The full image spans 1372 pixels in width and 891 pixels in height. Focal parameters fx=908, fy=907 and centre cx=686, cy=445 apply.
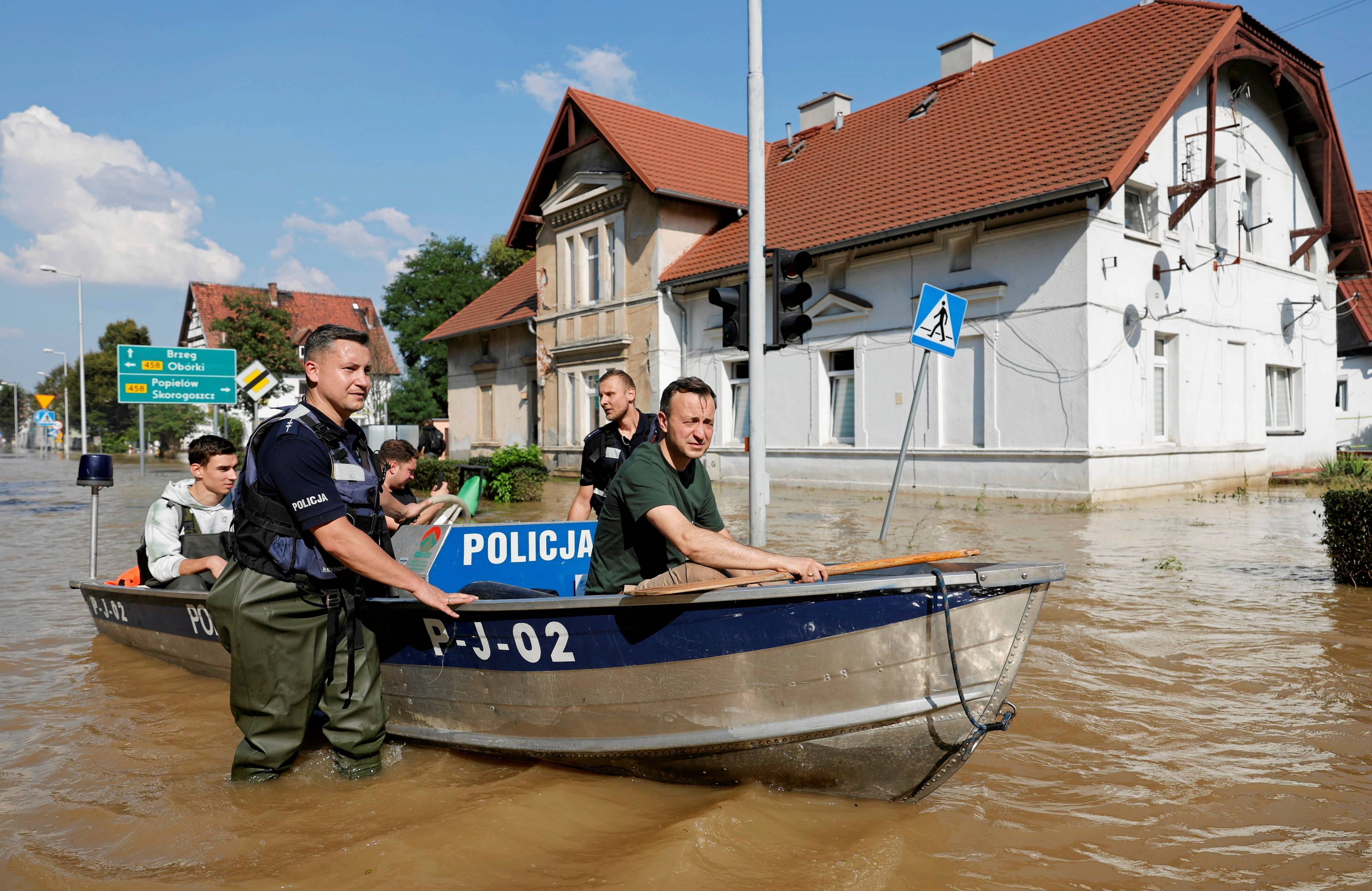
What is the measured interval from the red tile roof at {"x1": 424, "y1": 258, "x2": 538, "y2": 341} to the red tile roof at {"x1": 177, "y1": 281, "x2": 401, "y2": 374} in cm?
1999

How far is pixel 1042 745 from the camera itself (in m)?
4.45

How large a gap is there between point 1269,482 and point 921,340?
12640mm

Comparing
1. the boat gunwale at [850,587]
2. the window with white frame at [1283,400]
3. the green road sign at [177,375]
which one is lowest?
the boat gunwale at [850,587]

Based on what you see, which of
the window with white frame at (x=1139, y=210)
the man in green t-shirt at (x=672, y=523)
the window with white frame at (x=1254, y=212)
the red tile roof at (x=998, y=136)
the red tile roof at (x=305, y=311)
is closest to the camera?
the man in green t-shirt at (x=672, y=523)

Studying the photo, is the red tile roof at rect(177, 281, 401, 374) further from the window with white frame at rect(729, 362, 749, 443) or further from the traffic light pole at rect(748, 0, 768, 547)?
the traffic light pole at rect(748, 0, 768, 547)

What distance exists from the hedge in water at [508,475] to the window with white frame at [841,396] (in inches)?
244

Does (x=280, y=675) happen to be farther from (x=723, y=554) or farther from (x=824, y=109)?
(x=824, y=109)

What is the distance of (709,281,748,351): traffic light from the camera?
8898mm

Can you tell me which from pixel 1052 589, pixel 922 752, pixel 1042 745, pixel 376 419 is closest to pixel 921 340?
pixel 1052 589

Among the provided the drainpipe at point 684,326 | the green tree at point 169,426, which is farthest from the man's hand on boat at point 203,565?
the green tree at point 169,426

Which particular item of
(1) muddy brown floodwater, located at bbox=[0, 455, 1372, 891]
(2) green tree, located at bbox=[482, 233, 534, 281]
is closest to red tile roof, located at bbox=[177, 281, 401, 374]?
(2) green tree, located at bbox=[482, 233, 534, 281]

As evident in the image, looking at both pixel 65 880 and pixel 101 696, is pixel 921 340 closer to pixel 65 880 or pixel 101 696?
pixel 101 696

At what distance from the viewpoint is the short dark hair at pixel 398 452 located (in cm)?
627

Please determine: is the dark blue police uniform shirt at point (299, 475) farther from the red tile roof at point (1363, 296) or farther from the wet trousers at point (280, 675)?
the red tile roof at point (1363, 296)
